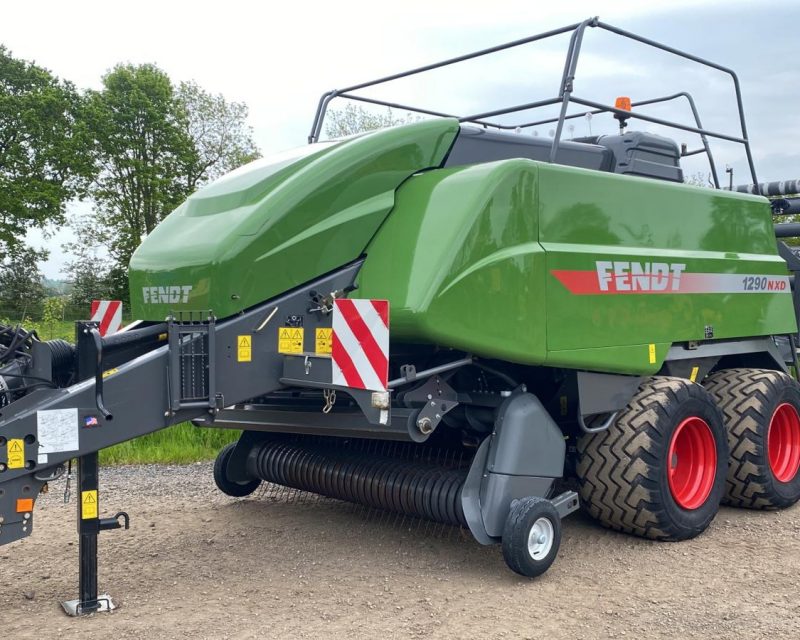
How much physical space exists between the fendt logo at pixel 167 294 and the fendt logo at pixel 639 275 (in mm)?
2142

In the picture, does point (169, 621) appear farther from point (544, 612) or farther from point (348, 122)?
point (348, 122)

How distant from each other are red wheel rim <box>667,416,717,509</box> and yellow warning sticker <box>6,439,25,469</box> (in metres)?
3.50

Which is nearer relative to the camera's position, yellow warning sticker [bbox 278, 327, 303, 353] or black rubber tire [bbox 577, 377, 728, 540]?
yellow warning sticker [bbox 278, 327, 303, 353]

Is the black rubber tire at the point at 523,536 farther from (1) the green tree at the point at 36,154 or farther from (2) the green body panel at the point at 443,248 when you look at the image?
(1) the green tree at the point at 36,154

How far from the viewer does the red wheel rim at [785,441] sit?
5891 millimetres

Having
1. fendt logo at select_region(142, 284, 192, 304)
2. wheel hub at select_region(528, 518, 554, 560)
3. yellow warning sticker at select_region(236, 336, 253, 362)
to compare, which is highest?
fendt logo at select_region(142, 284, 192, 304)

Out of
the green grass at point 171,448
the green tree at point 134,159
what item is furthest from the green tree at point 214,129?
the green grass at point 171,448

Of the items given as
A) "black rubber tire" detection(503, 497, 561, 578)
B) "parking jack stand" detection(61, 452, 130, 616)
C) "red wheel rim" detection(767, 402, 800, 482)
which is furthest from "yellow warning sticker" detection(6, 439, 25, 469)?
"red wheel rim" detection(767, 402, 800, 482)

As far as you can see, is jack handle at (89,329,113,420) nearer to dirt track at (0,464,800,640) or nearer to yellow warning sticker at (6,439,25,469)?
yellow warning sticker at (6,439,25,469)

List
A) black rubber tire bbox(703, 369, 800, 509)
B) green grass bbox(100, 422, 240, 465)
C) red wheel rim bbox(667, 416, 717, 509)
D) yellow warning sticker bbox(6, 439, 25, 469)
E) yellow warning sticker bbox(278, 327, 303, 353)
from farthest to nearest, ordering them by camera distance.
Answer: green grass bbox(100, 422, 240, 465)
black rubber tire bbox(703, 369, 800, 509)
red wheel rim bbox(667, 416, 717, 509)
yellow warning sticker bbox(278, 327, 303, 353)
yellow warning sticker bbox(6, 439, 25, 469)

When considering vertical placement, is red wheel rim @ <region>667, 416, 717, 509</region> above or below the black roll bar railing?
below

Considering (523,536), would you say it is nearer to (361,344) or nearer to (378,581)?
(378,581)

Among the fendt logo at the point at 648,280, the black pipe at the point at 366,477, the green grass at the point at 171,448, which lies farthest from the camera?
the green grass at the point at 171,448

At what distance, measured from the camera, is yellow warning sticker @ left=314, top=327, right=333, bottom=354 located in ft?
13.4
